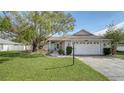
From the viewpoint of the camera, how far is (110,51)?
2577cm

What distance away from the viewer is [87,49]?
2641 centimetres

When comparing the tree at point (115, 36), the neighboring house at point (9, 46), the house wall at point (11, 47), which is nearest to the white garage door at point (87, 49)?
the tree at point (115, 36)

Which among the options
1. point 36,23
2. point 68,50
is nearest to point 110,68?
Answer: point 68,50

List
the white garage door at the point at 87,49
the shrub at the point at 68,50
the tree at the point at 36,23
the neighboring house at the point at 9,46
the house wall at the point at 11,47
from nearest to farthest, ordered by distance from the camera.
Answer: the tree at the point at 36,23 → the shrub at the point at 68,50 → the white garage door at the point at 87,49 → the neighboring house at the point at 9,46 → the house wall at the point at 11,47

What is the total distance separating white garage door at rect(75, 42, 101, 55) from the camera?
86.3ft

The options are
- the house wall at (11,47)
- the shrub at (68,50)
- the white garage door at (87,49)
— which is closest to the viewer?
the shrub at (68,50)

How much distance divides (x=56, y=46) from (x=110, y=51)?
12.5 m

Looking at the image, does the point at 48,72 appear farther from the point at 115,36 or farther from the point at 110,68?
the point at 115,36

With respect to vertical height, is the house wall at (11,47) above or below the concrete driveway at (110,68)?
above

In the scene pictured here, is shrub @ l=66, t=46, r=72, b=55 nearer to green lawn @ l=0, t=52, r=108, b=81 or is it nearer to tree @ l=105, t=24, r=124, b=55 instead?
tree @ l=105, t=24, r=124, b=55

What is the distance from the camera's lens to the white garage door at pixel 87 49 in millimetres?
26297

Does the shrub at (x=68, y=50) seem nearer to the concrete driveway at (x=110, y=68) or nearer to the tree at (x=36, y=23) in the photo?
the tree at (x=36, y=23)
